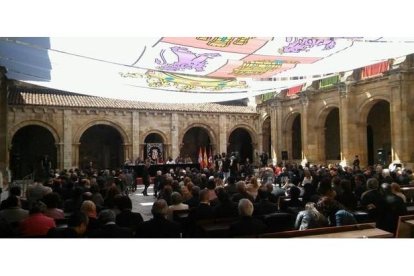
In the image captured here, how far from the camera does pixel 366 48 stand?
7246 mm

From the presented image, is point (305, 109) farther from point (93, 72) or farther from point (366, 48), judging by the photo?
point (93, 72)

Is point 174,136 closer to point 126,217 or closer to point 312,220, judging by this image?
point 126,217

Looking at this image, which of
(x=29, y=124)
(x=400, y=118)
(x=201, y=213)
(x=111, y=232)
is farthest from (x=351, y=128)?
(x=29, y=124)

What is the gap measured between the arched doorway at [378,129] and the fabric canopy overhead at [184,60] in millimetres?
9915

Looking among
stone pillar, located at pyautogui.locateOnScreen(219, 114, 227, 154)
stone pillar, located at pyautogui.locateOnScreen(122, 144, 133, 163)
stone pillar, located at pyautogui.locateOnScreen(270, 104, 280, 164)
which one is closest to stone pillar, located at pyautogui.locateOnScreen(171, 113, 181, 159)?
stone pillar, located at pyautogui.locateOnScreen(122, 144, 133, 163)

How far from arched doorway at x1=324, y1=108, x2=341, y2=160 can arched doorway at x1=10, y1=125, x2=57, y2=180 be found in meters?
15.2

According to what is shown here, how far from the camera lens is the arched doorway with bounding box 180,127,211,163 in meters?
23.9

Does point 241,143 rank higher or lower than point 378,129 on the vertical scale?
lower

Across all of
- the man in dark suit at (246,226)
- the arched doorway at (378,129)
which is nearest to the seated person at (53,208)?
the man in dark suit at (246,226)

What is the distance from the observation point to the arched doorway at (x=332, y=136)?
2038 cm

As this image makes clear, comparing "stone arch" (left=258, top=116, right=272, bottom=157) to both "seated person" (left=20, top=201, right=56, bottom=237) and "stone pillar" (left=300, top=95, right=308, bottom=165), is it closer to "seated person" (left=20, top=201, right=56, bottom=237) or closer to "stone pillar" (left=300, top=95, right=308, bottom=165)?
"stone pillar" (left=300, top=95, right=308, bottom=165)

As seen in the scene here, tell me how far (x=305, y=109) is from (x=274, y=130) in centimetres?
302

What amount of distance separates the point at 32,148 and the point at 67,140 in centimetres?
323

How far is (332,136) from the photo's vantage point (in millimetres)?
20531
